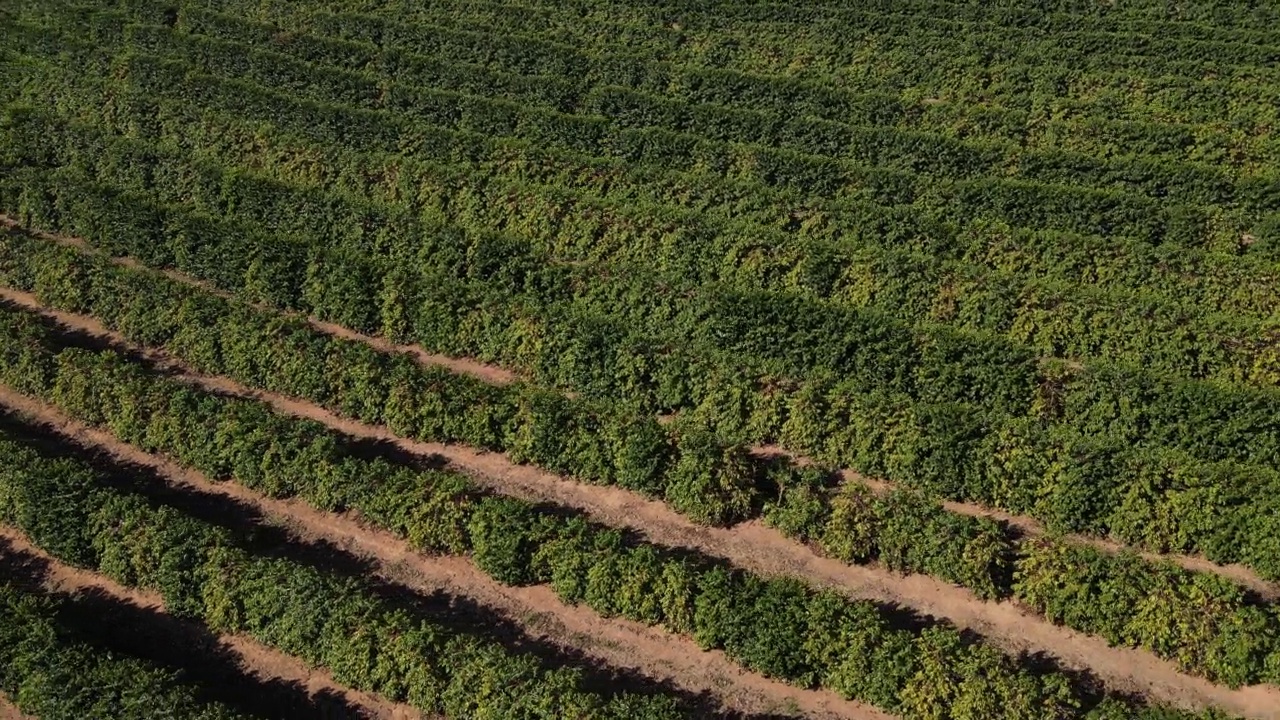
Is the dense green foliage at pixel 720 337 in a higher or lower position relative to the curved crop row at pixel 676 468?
higher

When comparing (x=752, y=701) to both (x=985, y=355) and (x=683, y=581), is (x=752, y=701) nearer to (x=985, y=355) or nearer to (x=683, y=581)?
(x=683, y=581)

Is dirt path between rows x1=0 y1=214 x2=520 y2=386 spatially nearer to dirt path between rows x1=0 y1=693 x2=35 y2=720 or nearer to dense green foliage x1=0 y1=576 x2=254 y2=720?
dense green foliage x1=0 y1=576 x2=254 y2=720

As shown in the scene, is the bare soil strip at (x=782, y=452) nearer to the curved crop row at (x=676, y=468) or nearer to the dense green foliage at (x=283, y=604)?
the curved crop row at (x=676, y=468)

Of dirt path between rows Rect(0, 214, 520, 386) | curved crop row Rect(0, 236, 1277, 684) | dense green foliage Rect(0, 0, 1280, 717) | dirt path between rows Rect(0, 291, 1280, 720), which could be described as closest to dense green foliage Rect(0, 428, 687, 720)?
dense green foliage Rect(0, 0, 1280, 717)

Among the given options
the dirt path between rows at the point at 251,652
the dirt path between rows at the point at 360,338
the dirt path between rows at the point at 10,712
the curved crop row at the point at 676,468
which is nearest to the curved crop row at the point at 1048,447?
the dirt path between rows at the point at 360,338

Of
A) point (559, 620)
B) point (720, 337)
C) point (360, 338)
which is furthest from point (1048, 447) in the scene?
point (360, 338)

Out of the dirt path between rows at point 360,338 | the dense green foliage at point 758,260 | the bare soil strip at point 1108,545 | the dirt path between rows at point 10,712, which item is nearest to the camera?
the dirt path between rows at point 10,712

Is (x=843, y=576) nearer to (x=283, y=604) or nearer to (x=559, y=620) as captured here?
(x=559, y=620)
